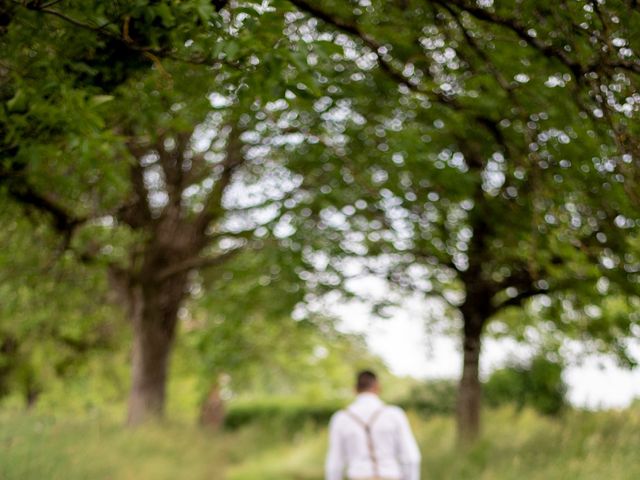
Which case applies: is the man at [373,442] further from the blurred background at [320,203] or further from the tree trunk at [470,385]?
the tree trunk at [470,385]

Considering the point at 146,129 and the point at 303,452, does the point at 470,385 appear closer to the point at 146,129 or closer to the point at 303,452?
the point at 303,452

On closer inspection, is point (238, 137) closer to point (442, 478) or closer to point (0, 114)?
point (442, 478)

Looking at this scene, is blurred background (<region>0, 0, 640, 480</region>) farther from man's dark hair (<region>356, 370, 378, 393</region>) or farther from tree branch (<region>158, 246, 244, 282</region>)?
man's dark hair (<region>356, 370, 378, 393</region>)

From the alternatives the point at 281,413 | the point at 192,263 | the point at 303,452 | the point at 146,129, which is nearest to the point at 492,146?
the point at 146,129

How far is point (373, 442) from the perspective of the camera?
648cm

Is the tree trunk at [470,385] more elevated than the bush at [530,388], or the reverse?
the tree trunk at [470,385]

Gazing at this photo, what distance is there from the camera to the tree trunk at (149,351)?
15.8 metres

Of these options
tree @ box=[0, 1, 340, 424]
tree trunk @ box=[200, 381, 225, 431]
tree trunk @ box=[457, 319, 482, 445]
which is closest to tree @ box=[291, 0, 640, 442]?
tree trunk @ box=[457, 319, 482, 445]

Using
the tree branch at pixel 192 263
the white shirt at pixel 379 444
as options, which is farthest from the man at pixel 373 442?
the tree branch at pixel 192 263

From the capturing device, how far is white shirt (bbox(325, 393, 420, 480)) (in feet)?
21.2

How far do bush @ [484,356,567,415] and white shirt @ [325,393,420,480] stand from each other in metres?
11.0

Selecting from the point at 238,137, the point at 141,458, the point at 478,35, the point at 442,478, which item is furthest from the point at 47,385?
the point at 478,35

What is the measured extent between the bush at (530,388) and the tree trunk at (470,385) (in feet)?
12.6

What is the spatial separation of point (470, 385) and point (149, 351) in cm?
664
